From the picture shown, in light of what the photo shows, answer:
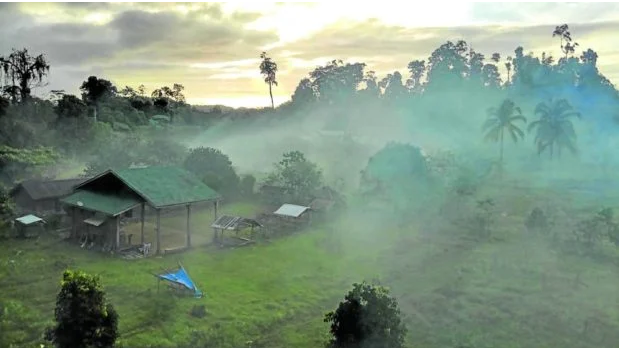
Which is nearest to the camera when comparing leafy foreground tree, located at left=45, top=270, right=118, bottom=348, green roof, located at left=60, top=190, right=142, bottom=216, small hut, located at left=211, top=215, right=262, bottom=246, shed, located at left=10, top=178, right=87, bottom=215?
leafy foreground tree, located at left=45, top=270, right=118, bottom=348

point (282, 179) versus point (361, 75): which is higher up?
point (361, 75)

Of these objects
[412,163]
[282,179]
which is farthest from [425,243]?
[282,179]

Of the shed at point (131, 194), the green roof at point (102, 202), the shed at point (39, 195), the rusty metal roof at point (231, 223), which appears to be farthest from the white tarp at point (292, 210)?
the shed at point (39, 195)

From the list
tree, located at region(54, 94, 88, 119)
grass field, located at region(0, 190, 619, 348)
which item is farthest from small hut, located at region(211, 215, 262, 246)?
tree, located at region(54, 94, 88, 119)

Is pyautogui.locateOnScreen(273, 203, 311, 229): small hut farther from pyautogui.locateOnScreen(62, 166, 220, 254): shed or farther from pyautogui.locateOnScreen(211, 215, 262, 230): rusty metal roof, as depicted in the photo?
pyautogui.locateOnScreen(62, 166, 220, 254): shed

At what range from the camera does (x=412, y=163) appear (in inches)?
1784

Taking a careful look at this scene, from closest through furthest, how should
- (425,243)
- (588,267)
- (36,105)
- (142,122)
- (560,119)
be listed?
1. (588,267)
2. (425,243)
3. (560,119)
4. (36,105)
5. (142,122)

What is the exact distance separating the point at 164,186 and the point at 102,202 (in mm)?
3671

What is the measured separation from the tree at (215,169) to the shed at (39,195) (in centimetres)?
1061

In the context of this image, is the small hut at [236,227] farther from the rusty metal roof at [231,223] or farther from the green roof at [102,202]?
the green roof at [102,202]

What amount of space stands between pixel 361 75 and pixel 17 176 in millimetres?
87582

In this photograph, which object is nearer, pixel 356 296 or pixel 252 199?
pixel 356 296

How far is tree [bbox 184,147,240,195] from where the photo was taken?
4591 cm

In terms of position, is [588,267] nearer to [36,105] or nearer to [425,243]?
[425,243]
